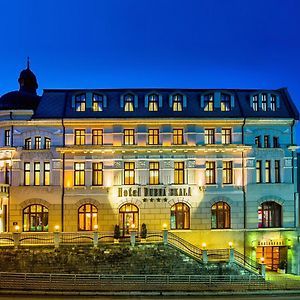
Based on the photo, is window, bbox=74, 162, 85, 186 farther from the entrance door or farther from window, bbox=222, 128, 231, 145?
the entrance door

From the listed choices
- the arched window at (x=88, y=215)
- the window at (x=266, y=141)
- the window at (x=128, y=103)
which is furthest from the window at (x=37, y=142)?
the window at (x=266, y=141)

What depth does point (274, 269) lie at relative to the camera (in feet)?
137

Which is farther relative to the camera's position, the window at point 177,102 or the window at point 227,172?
the window at point 177,102

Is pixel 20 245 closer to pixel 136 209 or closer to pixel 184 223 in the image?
pixel 136 209

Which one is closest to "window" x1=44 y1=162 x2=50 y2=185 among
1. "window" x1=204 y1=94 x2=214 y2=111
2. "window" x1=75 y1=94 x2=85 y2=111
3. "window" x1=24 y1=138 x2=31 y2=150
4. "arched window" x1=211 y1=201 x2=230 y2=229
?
"window" x1=24 y1=138 x2=31 y2=150

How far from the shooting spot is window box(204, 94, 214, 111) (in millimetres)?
42844

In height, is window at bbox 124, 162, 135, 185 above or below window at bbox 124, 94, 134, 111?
below

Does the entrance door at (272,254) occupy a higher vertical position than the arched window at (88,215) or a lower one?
lower

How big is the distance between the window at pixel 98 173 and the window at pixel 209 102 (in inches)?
416

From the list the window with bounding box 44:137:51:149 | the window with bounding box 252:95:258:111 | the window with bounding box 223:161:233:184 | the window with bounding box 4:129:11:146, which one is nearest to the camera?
the window with bounding box 44:137:51:149

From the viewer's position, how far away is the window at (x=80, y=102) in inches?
1670

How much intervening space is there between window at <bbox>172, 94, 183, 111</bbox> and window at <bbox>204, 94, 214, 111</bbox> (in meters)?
2.17

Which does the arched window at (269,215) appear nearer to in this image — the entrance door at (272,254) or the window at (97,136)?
the entrance door at (272,254)

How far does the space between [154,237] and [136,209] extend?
303cm
